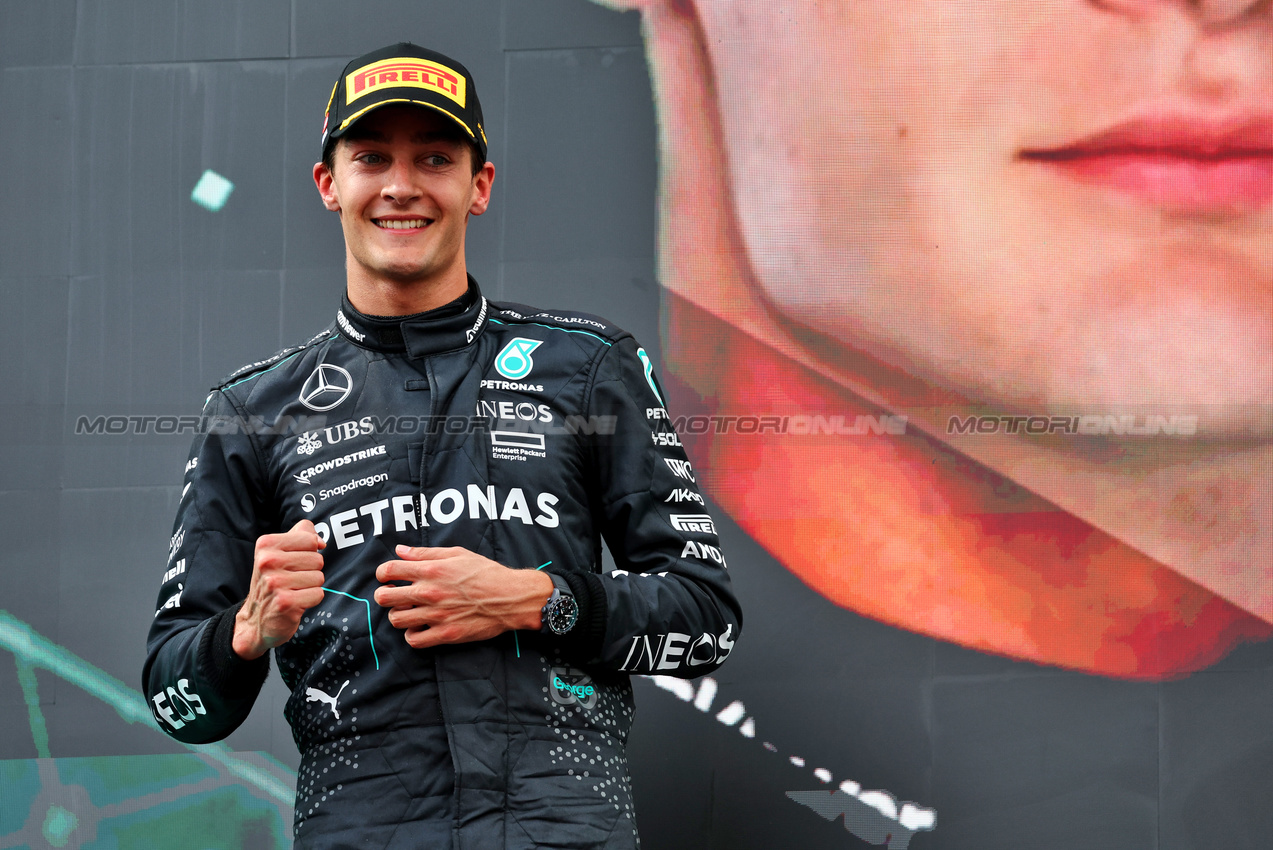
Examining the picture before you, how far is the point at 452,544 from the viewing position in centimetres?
156

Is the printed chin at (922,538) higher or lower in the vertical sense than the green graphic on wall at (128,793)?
higher

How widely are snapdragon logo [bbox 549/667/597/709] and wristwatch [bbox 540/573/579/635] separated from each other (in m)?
0.10

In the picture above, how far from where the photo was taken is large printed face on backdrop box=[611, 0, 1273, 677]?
2.39 meters

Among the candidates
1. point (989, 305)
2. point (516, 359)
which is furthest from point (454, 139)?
point (989, 305)

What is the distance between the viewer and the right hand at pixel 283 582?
4.63ft

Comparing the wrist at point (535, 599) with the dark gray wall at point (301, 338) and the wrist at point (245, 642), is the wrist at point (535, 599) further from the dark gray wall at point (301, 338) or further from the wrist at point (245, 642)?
the dark gray wall at point (301, 338)

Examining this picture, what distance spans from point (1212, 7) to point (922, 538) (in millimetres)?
1252

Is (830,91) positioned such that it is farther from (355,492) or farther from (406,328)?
(355,492)

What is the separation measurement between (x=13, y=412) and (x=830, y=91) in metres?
1.93

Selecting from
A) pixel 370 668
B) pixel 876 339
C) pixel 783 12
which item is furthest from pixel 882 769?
pixel 783 12

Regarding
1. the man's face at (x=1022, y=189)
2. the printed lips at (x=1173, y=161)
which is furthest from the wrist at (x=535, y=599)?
the printed lips at (x=1173, y=161)

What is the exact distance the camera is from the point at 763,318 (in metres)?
2.50

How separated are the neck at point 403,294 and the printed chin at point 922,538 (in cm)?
83

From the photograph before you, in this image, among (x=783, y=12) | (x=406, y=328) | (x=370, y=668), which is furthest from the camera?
(x=783, y=12)
